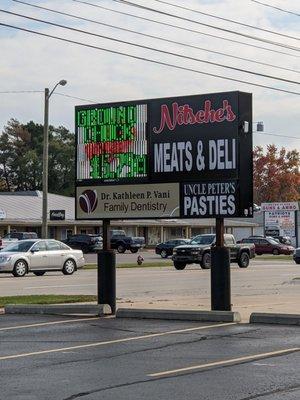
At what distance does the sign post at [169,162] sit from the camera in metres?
17.5

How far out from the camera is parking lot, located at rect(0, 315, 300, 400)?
9461 millimetres

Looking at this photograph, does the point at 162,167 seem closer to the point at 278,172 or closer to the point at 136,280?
the point at 136,280

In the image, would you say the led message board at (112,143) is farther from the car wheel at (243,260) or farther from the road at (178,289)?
the car wheel at (243,260)

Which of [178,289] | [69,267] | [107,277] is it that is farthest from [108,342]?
[69,267]

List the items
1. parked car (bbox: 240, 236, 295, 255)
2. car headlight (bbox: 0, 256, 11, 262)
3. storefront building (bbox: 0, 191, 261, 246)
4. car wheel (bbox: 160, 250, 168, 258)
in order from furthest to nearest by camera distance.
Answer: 1. storefront building (bbox: 0, 191, 261, 246)
2. parked car (bbox: 240, 236, 295, 255)
3. car wheel (bbox: 160, 250, 168, 258)
4. car headlight (bbox: 0, 256, 11, 262)

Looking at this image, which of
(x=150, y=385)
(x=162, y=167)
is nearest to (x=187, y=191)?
(x=162, y=167)

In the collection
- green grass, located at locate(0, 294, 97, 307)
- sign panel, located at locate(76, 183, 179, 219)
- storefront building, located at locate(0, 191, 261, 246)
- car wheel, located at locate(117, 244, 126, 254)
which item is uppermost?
storefront building, located at locate(0, 191, 261, 246)

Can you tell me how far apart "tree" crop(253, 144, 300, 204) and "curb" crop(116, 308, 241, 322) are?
4093 inches

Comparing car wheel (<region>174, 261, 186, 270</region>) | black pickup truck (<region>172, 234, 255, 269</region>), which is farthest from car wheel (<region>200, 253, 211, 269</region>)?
car wheel (<region>174, 261, 186, 270</region>)

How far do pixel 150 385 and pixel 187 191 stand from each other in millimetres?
8516

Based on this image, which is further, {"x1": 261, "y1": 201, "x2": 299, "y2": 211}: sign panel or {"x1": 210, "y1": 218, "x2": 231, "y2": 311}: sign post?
{"x1": 261, "y1": 201, "x2": 299, "y2": 211}: sign panel

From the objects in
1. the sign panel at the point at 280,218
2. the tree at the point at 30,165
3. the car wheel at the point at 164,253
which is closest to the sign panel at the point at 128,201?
the car wheel at the point at 164,253

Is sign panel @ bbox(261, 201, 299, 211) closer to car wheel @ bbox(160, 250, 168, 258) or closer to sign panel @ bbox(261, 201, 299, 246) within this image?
sign panel @ bbox(261, 201, 299, 246)

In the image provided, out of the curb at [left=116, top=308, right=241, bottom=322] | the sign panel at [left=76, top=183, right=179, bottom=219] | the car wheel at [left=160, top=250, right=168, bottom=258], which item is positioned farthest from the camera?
the car wheel at [left=160, top=250, right=168, bottom=258]
